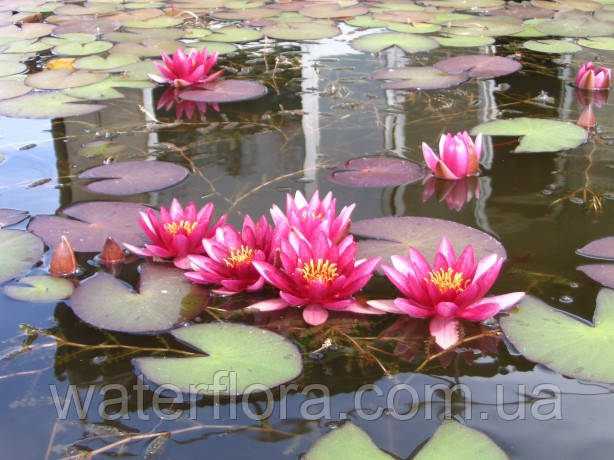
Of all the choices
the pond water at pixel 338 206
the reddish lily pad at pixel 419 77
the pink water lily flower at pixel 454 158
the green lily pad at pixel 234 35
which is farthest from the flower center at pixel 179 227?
the green lily pad at pixel 234 35

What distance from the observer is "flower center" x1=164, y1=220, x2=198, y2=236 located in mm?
1686

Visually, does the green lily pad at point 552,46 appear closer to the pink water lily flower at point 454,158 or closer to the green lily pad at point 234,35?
the green lily pad at point 234,35

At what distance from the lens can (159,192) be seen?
2.12 metres

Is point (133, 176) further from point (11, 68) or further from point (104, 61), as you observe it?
point (11, 68)

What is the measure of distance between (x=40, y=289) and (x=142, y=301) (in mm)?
262

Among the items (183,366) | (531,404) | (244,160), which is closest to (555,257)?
(531,404)

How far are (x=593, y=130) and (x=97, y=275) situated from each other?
1792 mm

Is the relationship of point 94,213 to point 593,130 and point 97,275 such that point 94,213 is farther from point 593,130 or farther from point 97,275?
point 593,130

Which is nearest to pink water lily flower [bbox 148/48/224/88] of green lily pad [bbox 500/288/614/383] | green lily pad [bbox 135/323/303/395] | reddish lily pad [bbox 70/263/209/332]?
reddish lily pad [bbox 70/263/209/332]

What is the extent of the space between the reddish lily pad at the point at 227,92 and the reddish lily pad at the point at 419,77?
559 mm

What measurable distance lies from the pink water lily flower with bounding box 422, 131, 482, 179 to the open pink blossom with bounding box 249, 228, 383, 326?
0.74m

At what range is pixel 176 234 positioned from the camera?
167cm

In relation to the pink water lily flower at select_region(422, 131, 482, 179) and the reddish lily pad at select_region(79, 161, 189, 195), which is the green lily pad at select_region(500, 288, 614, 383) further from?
the reddish lily pad at select_region(79, 161, 189, 195)

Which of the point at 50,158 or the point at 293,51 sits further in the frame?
the point at 293,51
